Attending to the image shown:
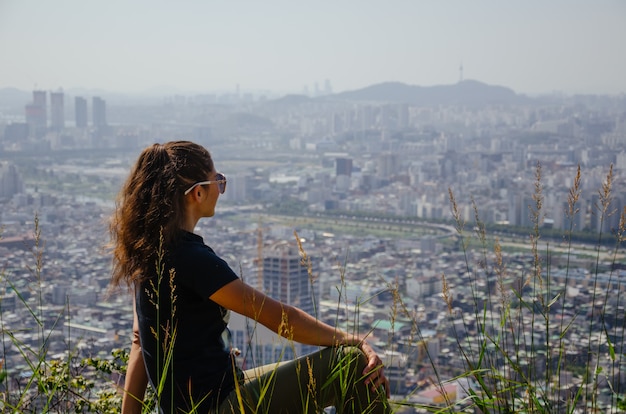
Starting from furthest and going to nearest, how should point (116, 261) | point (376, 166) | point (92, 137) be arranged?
1. point (376, 166)
2. point (92, 137)
3. point (116, 261)

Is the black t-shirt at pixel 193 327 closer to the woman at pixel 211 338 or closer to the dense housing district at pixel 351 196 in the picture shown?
the woman at pixel 211 338

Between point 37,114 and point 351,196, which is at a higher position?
point 37,114

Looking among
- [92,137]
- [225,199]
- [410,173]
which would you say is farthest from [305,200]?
[92,137]

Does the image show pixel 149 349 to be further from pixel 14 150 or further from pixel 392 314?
pixel 14 150

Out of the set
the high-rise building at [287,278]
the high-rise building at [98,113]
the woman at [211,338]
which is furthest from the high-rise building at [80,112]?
the woman at [211,338]

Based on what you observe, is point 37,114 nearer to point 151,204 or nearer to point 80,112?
point 80,112

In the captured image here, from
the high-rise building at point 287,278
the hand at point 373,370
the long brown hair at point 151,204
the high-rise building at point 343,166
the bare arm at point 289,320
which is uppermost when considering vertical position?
the long brown hair at point 151,204

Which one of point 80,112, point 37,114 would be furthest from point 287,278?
point 80,112
